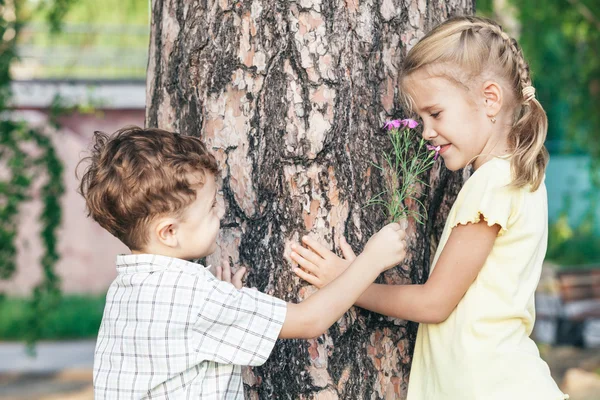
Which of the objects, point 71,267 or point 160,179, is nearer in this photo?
point 160,179

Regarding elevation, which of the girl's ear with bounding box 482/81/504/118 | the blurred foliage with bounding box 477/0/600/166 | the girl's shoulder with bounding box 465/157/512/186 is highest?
the blurred foliage with bounding box 477/0/600/166

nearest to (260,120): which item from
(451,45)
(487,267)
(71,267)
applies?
(451,45)

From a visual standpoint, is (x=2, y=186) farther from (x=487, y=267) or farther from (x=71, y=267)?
(x=71, y=267)

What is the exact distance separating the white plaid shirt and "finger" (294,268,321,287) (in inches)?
6.9

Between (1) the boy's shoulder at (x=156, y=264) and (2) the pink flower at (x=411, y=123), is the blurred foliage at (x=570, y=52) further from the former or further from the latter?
(1) the boy's shoulder at (x=156, y=264)

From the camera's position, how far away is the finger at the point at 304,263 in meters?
1.88

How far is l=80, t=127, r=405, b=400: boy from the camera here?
1.66 meters

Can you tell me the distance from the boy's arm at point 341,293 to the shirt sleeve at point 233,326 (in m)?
0.04

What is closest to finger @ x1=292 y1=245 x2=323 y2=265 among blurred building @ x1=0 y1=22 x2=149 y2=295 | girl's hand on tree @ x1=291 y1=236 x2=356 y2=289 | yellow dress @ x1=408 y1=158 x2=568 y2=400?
girl's hand on tree @ x1=291 y1=236 x2=356 y2=289

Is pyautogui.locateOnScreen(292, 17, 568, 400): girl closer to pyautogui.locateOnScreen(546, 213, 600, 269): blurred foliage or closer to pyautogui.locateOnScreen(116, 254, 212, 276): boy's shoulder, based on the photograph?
pyautogui.locateOnScreen(116, 254, 212, 276): boy's shoulder

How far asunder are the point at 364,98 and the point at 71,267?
8332 mm

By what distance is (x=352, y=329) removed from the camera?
195cm

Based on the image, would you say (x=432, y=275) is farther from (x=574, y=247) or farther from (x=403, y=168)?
(x=574, y=247)

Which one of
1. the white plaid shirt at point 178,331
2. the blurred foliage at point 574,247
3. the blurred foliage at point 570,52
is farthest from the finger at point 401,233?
the blurred foliage at point 574,247
